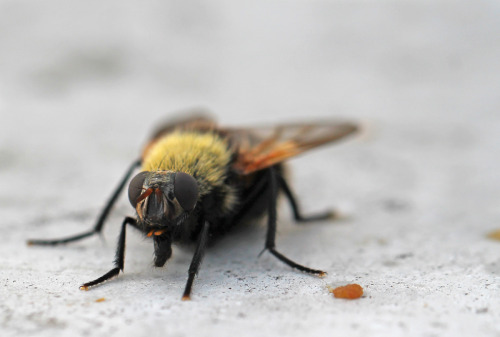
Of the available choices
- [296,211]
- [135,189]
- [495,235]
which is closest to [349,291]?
[135,189]

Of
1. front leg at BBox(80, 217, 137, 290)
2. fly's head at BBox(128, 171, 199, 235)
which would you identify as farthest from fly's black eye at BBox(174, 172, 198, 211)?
front leg at BBox(80, 217, 137, 290)

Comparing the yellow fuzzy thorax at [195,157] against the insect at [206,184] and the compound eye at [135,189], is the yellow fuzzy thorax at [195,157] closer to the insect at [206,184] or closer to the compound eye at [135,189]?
the insect at [206,184]

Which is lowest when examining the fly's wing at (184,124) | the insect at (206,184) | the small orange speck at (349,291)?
the small orange speck at (349,291)

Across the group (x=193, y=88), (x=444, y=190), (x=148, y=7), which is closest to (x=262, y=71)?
(x=193, y=88)

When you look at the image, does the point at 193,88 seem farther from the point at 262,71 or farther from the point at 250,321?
the point at 250,321

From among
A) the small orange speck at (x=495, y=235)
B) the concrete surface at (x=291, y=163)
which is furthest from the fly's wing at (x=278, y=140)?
the small orange speck at (x=495, y=235)

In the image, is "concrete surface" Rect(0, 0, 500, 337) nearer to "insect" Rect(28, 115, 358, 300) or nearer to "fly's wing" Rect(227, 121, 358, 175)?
"insect" Rect(28, 115, 358, 300)

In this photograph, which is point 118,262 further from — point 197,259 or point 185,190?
point 185,190
